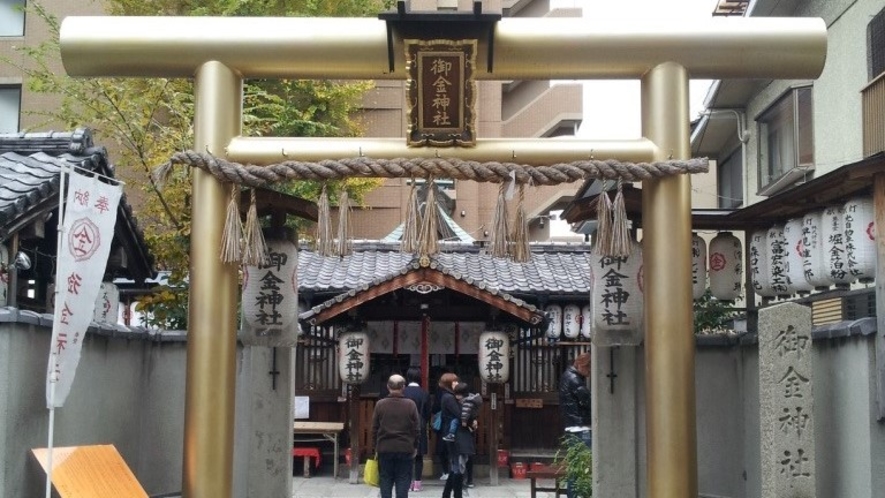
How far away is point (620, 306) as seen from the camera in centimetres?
931

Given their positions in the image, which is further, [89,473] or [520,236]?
[520,236]

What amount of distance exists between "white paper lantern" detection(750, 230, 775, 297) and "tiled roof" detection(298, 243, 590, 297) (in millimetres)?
9301

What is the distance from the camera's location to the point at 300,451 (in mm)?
18859

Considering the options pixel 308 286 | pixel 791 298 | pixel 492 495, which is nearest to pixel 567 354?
pixel 492 495

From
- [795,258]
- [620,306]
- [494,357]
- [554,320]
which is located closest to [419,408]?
[494,357]

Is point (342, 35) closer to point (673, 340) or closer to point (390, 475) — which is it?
point (673, 340)

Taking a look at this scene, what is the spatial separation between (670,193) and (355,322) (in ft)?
36.1

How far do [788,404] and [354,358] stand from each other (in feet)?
38.3

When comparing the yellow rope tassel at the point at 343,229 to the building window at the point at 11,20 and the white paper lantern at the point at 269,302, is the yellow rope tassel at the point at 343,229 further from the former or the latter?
the building window at the point at 11,20

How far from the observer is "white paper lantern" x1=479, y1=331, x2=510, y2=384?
18141 mm

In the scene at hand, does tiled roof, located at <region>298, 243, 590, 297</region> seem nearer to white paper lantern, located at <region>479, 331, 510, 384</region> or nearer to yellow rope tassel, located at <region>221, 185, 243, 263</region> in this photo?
white paper lantern, located at <region>479, 331, 510, 384</region>

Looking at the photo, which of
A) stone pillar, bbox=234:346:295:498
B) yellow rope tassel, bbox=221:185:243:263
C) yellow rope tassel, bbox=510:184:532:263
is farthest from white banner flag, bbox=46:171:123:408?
yellow rope tassel, bbox=510:184:532:263

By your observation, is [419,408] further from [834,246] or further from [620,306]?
[834,246]

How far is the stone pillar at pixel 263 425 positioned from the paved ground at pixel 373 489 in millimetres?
6523
